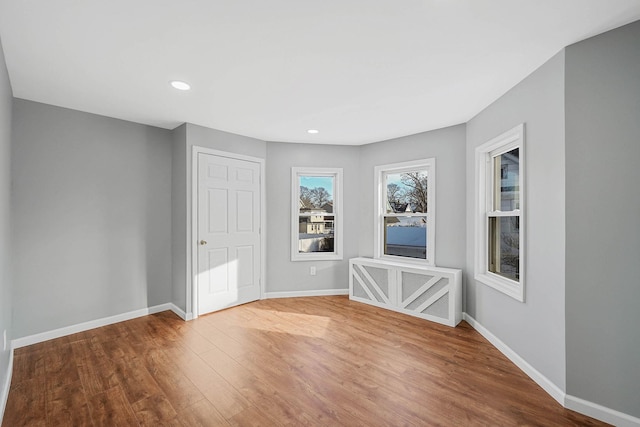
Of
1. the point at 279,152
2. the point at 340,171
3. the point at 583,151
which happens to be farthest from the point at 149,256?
the point at 583,151

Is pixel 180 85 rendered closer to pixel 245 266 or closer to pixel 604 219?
pixel 245 266

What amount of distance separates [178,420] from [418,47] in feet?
9.54

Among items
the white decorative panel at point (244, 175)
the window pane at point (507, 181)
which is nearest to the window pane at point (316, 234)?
the white decorative panel at point (244, 175)

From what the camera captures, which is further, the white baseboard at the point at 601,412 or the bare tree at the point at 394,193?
the bare tree at the point at 394,193

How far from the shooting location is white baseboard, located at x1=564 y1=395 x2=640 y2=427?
1742 mm

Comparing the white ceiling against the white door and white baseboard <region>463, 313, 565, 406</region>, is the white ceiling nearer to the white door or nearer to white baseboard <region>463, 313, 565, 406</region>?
the white door

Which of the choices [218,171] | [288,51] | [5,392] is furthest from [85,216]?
[288,51]

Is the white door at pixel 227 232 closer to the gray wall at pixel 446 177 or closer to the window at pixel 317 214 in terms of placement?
the window at pixel 317 214

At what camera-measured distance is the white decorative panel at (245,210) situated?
404 centimetres

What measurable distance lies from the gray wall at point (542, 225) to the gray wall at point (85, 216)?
13.2ft

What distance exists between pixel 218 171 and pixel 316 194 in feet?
5.15

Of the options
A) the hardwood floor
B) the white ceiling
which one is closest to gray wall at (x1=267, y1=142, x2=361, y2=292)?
the hardwood floor

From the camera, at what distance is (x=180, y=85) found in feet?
8.21

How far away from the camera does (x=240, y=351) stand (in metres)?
2.71
